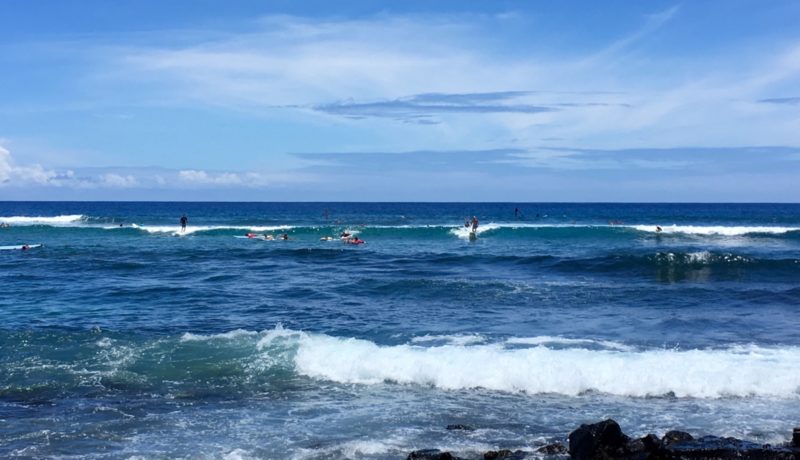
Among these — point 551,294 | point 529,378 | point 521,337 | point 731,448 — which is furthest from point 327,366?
point 551,294

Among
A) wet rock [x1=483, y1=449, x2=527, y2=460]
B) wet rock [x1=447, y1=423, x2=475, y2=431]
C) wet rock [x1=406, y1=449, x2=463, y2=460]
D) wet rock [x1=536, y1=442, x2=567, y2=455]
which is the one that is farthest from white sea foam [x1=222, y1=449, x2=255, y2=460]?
wet rock [x1=536, y1=442, x2=567, y2=455]

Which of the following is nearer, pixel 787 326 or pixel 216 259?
pixel 787 326

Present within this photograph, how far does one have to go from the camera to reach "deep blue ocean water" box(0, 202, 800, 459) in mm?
10156

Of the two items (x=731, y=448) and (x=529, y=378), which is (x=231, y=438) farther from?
(x=731, y=448)

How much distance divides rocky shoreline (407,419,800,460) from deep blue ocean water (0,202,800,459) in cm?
62

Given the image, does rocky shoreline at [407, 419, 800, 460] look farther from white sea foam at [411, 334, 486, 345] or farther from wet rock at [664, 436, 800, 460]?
white sea foam at [411, 334, 486, 345]

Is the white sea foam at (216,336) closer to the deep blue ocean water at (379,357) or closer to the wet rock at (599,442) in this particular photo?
the deep blue ocean water at (379,357)

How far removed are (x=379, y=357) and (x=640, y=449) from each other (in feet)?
21.2

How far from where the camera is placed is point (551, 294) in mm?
23141

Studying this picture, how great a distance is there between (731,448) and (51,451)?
857 centimetres

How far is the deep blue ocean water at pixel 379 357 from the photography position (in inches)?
400

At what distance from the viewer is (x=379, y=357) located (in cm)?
1399

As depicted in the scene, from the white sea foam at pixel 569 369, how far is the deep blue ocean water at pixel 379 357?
1.6 inches

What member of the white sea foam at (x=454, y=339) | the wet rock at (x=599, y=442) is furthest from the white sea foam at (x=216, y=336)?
the wet rock at (x=599, y=442)
